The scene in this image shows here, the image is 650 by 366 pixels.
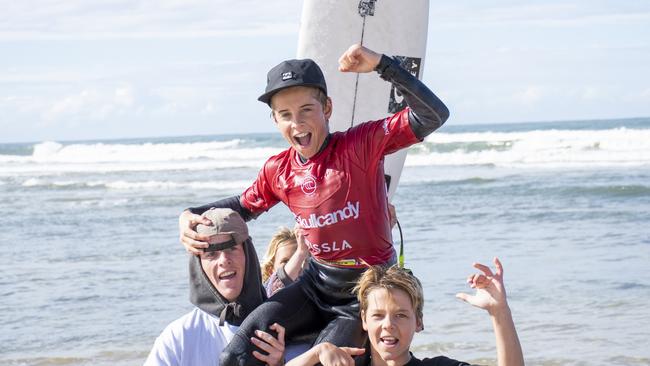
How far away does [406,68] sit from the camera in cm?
536

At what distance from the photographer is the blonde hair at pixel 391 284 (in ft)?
10.5

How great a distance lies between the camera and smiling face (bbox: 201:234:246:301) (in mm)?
3510

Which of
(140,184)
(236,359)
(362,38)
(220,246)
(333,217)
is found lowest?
(140,184)

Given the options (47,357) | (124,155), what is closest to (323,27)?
(47,357)

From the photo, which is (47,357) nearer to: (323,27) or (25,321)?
(25,321)

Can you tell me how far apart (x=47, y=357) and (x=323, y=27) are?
328 cm

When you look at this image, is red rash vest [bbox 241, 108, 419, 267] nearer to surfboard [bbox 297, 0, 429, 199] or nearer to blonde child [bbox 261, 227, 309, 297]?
blonde child [bbox 261, 227, 309, 297]

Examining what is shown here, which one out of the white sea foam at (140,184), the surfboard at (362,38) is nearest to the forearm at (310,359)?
the surfboard at (362,38)

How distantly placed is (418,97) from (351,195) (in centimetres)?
45

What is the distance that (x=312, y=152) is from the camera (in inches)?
140

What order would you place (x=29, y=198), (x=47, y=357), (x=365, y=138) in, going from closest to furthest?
(x=365, y=138) < (x=47, y=357) < (x=29, y=198)

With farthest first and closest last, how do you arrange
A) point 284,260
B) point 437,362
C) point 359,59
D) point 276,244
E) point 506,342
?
1. point 276,244
2. point 284,260
3. point 359,59
4. point 437,362
5. point 506,342

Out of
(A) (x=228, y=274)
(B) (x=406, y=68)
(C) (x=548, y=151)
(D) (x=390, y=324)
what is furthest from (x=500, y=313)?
(C) (x=548, y=151)

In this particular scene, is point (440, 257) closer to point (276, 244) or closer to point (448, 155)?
point (276, 244)
